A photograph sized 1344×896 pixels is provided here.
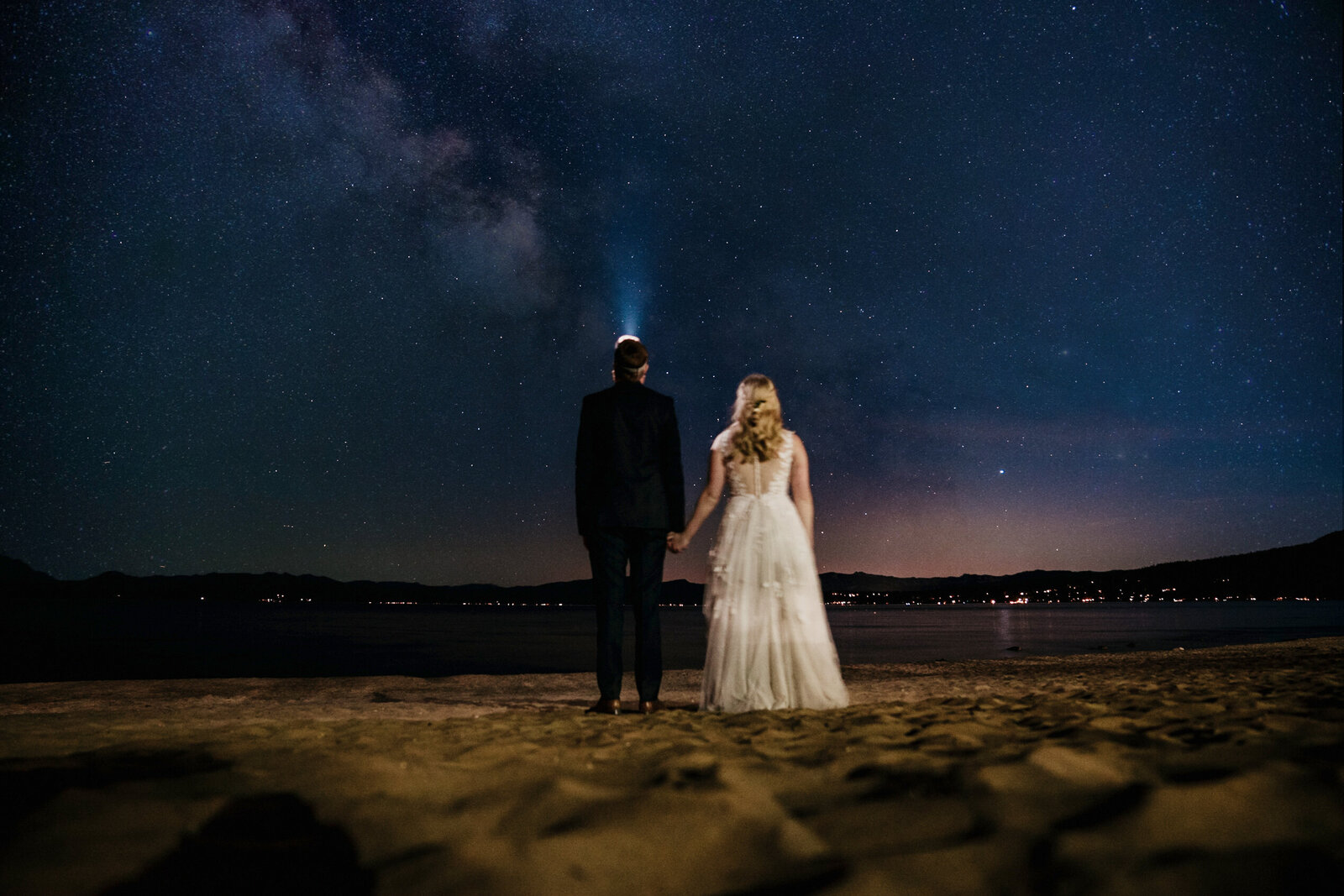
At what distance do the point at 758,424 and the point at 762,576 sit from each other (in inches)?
37.1

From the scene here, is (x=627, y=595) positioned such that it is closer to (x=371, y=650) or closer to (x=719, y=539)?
(x=719, y=539)

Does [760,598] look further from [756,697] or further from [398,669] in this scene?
[398,669]

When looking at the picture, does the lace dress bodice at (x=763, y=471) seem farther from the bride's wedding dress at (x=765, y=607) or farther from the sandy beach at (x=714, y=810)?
the sandy beach at (x=714, y=810)

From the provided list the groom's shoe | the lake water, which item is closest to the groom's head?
the groom's shoe

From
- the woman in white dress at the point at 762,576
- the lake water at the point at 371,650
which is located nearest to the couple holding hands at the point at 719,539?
the woman in white dress at the point at 762,576

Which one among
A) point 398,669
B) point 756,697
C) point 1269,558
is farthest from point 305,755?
point 1269,558

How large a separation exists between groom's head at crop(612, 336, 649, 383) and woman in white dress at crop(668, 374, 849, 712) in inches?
25.5

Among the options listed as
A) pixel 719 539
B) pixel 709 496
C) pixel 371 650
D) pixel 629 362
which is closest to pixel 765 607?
pixel 719 539

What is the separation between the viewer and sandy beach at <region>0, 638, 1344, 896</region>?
4.00 ft

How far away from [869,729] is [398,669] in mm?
19280

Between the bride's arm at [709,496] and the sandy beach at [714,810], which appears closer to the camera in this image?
the sandy beach at [714,810]

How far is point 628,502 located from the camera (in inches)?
162

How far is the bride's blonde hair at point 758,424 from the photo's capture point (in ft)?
13.9

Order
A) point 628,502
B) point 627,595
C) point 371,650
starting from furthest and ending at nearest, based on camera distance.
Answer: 1. point 371,650
2. point 627,595
3. point 628,502
